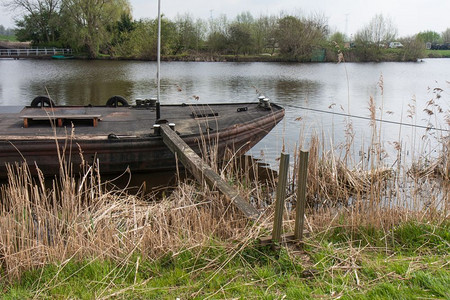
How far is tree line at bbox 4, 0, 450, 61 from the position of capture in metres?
40.8

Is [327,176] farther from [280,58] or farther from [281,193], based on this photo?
[280,58]

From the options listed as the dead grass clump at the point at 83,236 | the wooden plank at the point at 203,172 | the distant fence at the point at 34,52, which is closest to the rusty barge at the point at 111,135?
the wooden plank at the point at 203,172

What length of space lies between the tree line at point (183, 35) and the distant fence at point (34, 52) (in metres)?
1.09

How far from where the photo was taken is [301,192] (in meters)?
3.09

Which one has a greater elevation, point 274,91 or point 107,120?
point 274,91

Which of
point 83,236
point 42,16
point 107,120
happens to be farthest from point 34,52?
point 83,236

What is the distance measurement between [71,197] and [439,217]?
3.29 meters

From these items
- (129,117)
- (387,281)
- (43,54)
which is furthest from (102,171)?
(43,54)

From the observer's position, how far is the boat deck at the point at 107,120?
23.5 feet

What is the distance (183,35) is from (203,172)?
145 feet

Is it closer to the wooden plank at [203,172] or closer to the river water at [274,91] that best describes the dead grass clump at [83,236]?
the wooden plank at [203,172]

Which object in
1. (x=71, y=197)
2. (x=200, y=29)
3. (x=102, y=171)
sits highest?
(x=200, y=29)

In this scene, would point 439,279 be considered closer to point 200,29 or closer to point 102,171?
point 102,171

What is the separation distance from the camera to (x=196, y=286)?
2777 millimetres
